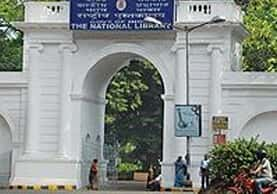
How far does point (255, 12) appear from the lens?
151ft

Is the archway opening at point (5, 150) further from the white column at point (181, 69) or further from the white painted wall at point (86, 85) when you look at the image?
the white column at point (181, 69)

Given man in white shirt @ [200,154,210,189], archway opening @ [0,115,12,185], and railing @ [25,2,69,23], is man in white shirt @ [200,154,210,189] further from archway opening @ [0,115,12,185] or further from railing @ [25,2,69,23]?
archway opening @ [0,115,12,185]

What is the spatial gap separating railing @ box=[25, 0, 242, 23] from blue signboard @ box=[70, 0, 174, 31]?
824 mm

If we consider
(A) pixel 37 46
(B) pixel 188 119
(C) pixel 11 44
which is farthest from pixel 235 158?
(C) pixel 11 44

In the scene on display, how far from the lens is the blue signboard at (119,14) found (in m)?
39.1

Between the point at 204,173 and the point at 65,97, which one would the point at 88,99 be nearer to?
the point at 65,97

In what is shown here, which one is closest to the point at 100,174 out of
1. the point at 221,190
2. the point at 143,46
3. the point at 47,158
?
the point at 47,158

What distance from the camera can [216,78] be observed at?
38.9m

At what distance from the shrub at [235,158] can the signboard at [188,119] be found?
23.8ft

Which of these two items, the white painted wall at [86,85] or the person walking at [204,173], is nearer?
the person walking at [204,173]

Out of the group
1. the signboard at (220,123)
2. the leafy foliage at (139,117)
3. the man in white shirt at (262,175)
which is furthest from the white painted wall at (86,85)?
the leafy foliage at (139,117)

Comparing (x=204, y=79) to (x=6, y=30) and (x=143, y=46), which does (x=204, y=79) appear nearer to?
(x=143, y=46)

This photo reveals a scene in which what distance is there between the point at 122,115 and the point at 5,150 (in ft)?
62.2

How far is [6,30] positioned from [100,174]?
13.3 meters
